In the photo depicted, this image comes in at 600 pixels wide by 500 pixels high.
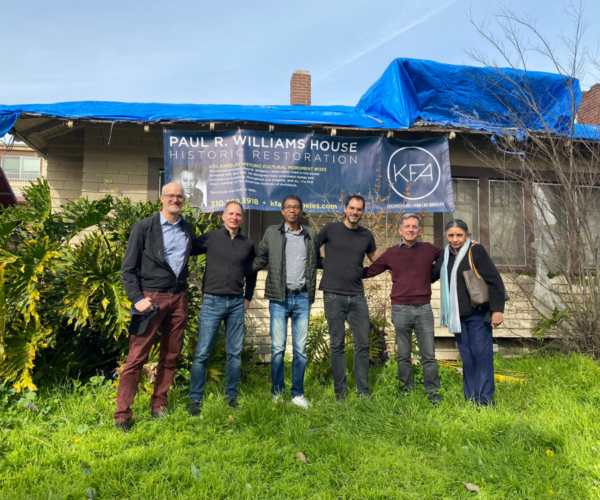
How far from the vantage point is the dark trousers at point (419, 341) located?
4383mm

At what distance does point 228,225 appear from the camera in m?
4.31

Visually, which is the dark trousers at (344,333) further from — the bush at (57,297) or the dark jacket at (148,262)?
the bush at (57,297)

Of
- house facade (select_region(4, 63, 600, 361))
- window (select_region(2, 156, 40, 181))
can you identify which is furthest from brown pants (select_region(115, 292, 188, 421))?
window (select_region(2, 156, 40, 181))

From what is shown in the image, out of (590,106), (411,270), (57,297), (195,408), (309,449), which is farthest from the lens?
(590,106)

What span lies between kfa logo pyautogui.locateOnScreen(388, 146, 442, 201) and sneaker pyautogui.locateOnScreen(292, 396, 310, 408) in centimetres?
422

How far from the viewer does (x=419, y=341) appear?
14.7ft

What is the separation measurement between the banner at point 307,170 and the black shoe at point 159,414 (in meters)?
3.66

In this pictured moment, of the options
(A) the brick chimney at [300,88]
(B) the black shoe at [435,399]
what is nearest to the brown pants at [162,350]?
(B) the black shoe at [435,399]

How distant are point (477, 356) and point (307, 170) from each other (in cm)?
421

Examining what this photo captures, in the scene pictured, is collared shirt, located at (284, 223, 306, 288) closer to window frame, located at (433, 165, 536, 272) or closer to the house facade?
the house facade

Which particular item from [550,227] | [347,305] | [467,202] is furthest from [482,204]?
[347,305]

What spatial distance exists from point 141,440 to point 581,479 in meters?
3.23

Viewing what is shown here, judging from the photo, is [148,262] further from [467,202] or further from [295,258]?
[467,202]

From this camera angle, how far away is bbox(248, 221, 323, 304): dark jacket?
171 inches
